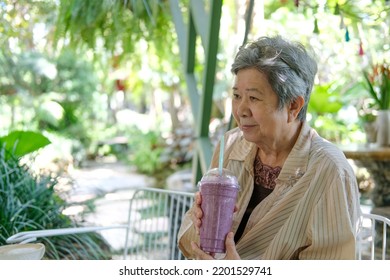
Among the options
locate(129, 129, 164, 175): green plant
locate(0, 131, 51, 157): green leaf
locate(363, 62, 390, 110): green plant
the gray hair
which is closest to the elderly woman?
the gray hair

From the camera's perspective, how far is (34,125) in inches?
287

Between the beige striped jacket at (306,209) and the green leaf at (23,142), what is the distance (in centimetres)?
149

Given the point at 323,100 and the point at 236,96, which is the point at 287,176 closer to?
the point at 236,96

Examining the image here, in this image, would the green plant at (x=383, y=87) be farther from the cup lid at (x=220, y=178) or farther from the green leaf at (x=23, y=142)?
the cup lid at (x=220, y=178)

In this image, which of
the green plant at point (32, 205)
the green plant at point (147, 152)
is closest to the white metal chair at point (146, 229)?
the green plant at point (32, 205)

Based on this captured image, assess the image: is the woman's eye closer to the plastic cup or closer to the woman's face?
the woman's face

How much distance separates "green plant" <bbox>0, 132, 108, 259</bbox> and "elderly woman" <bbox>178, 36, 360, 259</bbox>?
1.26 m

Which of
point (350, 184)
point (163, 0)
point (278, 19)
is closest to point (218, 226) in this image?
point (350, 184)

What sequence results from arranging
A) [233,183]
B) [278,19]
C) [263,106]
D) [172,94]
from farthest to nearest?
[172,94]
[278,19]
[263,106]
[233,183]

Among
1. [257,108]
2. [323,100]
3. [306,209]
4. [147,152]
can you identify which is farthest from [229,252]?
[147,152]

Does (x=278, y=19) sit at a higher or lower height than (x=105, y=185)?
higher

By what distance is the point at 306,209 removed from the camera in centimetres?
133

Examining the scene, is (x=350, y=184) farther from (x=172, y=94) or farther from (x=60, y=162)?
(x=172, y=94)
